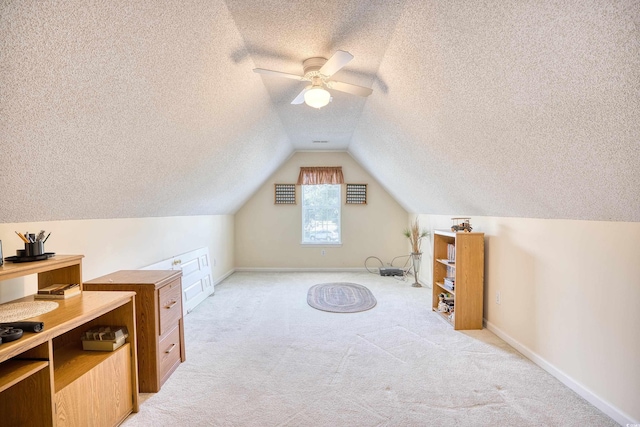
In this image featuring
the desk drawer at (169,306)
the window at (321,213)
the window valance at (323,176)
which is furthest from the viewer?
the window at (321,213)

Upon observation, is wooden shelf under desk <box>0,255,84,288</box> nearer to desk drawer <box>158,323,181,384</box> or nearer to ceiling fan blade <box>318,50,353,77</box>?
desk drawer <box>158,323,181,384</box>

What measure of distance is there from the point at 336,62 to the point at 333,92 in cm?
119

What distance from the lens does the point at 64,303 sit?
1711mm

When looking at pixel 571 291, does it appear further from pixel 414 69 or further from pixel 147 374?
pixel 147 374

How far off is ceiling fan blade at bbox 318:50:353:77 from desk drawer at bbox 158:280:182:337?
1.99m

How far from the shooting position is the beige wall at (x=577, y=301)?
1788 mm

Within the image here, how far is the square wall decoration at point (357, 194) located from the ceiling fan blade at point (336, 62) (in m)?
4.23

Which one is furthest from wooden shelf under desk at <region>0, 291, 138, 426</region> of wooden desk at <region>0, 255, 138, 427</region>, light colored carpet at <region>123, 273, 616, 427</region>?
light colored carpet at <region>123, 273, 616, 427</region>

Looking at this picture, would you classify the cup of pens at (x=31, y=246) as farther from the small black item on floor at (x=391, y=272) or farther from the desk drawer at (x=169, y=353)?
the small black item on floor at (x=391, y=272)

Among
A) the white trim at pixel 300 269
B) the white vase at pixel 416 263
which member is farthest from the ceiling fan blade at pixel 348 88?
the white trim at pixel 300 269

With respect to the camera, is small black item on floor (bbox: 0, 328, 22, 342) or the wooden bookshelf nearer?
small black item on floor (bbox: 0, 328, 22, 342)

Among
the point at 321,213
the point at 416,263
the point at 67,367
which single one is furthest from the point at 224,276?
the point at 67,367

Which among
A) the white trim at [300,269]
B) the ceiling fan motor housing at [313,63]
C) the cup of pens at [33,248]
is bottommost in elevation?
the white trim at [300,269]

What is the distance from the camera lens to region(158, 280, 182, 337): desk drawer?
2236 mm
